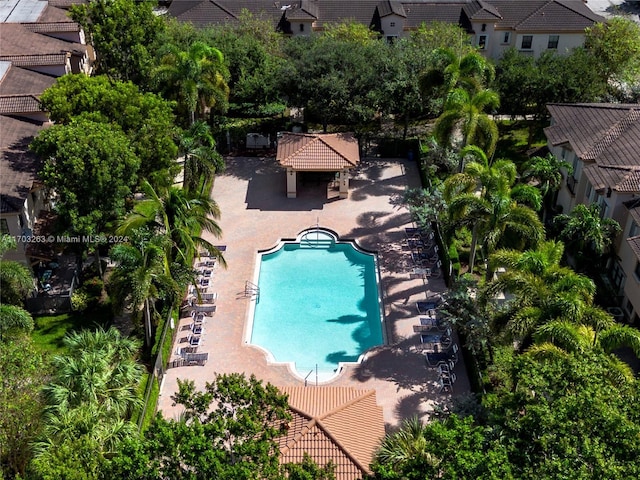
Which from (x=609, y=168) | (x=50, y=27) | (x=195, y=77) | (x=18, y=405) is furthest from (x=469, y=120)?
(x=50, y=27)

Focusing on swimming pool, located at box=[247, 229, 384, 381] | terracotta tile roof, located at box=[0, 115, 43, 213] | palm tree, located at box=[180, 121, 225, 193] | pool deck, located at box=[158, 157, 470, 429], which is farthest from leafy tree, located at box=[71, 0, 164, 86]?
swimming pool, located at box=[247, 229, 384, 381]

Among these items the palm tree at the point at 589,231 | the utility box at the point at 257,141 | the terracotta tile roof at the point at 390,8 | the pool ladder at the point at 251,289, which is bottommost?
the pool ladder at the point at 251,289

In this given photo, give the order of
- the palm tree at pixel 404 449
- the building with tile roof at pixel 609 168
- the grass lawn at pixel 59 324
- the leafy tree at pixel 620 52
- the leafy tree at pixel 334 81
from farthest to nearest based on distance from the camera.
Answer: the leafy tree at pixel 620 52 → the leafy tree at pixel 334 81 → the building with tile roof at pixel 609 168 → the grass lawn at pixel 59 324 → the palm tree at pixel 404 449

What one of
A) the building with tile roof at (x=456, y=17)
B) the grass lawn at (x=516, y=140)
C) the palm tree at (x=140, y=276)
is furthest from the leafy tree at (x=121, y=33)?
the grass lawn at (x=516, y=140)

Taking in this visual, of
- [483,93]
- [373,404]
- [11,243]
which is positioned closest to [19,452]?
[11,243]

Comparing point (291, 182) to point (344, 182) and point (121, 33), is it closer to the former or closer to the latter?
point (344, 182)

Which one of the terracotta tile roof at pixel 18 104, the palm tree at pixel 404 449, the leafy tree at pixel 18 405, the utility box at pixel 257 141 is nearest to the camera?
the palm tree at pixel 404 449

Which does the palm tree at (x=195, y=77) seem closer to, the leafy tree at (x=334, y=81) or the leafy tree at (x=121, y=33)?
the leafy tree at (x=121, y=33)
